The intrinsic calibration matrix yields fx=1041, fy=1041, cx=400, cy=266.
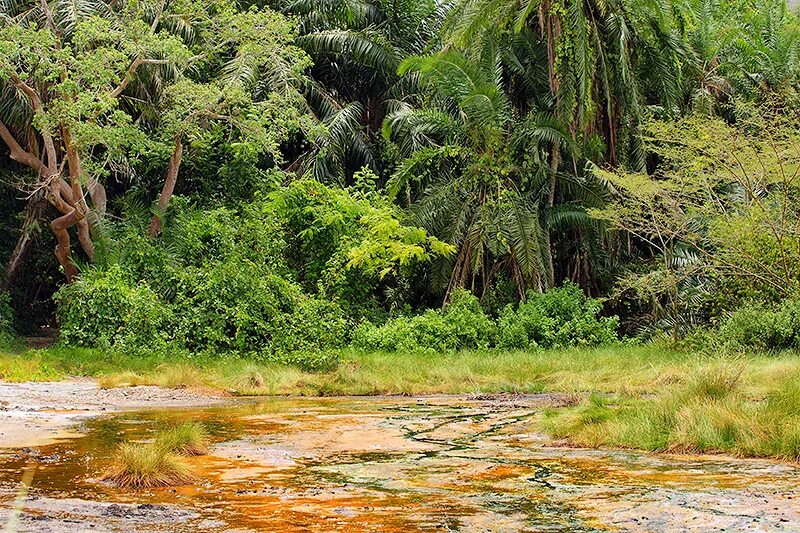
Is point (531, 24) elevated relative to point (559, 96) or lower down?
elevated

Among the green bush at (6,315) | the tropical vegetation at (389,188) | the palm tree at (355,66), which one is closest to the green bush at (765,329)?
the tropical vegetation at (389,188)

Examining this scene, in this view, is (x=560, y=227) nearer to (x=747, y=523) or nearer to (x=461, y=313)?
(x=461, y=313)

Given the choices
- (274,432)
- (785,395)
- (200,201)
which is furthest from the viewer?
(200,201)

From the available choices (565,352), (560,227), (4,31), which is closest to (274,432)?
Result: (565,352)

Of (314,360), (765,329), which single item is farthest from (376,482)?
(765,329)

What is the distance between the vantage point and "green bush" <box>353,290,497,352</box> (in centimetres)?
2130

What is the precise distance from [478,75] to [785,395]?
13.6 metres

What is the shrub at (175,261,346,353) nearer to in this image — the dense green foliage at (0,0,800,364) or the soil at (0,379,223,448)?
the dense green foliage at (0,0,800,364)

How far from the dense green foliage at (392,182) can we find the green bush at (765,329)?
0.05m

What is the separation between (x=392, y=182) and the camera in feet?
75.6

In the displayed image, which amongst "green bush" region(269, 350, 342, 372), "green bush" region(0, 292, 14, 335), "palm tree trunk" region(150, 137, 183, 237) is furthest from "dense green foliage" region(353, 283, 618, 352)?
"green bush" region(0, 292, 14, 335)

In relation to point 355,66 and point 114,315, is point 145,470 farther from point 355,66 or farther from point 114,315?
point 355,66

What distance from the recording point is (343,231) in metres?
23.3

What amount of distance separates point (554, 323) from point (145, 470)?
15072 millimetres
